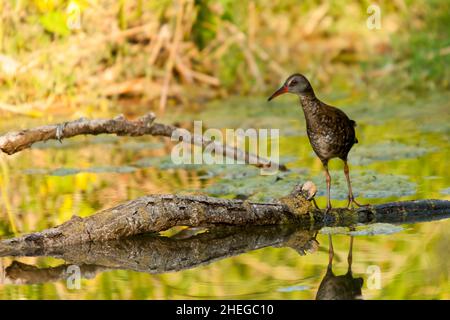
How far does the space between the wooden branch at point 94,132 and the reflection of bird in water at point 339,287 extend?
7.53 feet

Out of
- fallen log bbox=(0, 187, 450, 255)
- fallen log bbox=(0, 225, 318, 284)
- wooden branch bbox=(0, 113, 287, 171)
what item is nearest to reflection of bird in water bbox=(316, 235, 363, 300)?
fallen log bbox=(0, 225, 318, 284)

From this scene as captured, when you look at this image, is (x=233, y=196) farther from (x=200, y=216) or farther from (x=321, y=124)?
(x=200, y=216)

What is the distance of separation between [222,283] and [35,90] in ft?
21.6

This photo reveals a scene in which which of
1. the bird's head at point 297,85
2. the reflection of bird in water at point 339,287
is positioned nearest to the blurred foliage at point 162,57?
the bird's head at point 297,85

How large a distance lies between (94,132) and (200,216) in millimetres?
1357

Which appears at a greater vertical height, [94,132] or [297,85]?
[297,85]

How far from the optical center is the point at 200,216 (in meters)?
5.95

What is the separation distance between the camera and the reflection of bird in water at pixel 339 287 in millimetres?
4801

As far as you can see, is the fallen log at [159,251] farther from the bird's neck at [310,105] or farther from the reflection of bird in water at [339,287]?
the bird's neck at [310,105]

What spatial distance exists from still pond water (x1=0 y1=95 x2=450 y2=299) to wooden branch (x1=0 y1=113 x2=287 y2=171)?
36cm

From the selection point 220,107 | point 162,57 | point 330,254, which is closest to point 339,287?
point 330,254

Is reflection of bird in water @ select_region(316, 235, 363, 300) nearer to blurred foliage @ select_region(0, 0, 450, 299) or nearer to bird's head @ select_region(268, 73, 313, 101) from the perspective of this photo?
blurred foliage @ select_region(0, 0, 450, 299)

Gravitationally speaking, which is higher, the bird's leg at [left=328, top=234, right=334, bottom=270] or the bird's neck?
the bird's neck

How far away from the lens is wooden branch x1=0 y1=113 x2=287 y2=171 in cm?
656
